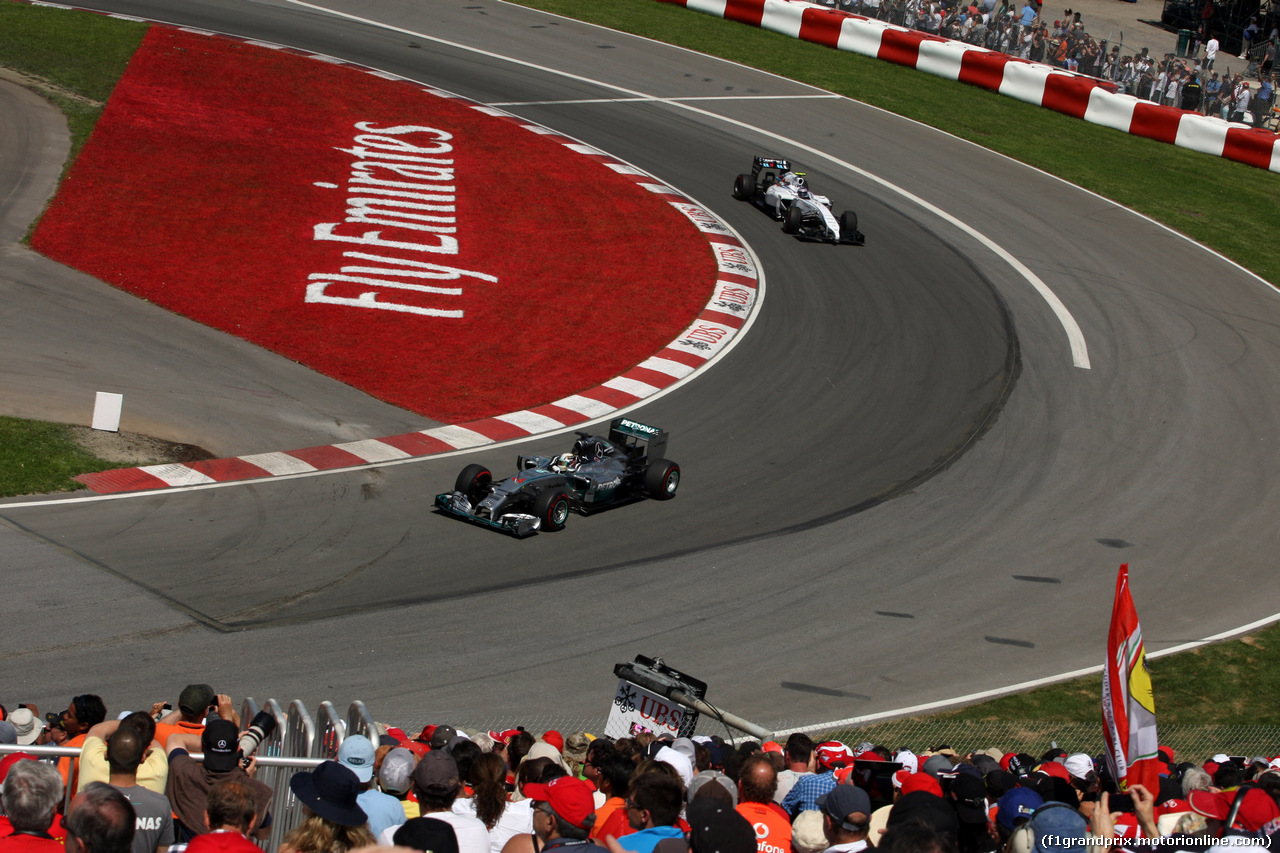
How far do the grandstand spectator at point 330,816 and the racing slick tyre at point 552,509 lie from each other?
10052 millimetres

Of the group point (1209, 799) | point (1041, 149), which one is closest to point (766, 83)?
point (1041, 149)

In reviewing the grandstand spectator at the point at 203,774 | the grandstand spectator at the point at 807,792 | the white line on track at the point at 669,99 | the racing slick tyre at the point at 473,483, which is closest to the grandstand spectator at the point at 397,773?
the grandstand spectator at the point at 203,774

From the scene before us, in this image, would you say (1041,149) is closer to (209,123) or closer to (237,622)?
(209,123)

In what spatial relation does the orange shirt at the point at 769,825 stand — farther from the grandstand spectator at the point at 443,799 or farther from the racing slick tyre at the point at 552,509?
the racing slick tyre at the point at 552,509

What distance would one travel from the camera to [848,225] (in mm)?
28078

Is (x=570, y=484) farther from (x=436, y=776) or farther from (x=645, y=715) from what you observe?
(x=436, y=776)

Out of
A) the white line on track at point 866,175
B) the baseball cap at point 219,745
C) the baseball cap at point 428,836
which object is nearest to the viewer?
the baseball cap at point 428,836

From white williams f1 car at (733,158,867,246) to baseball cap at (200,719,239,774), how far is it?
2305 centimetres

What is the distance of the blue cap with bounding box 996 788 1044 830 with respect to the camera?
675cm

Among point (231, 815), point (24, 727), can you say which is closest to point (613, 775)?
point (231, 815)

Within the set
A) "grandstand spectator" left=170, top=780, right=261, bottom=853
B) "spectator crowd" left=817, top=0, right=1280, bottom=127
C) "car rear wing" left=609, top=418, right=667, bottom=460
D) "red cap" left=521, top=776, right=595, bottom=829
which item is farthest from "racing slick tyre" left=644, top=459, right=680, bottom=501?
"spectator crowd" left=817, top=0, right=1280, bottom=127

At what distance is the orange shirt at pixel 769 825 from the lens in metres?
6.64

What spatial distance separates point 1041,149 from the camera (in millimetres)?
35688

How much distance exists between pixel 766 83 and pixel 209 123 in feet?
55.2
